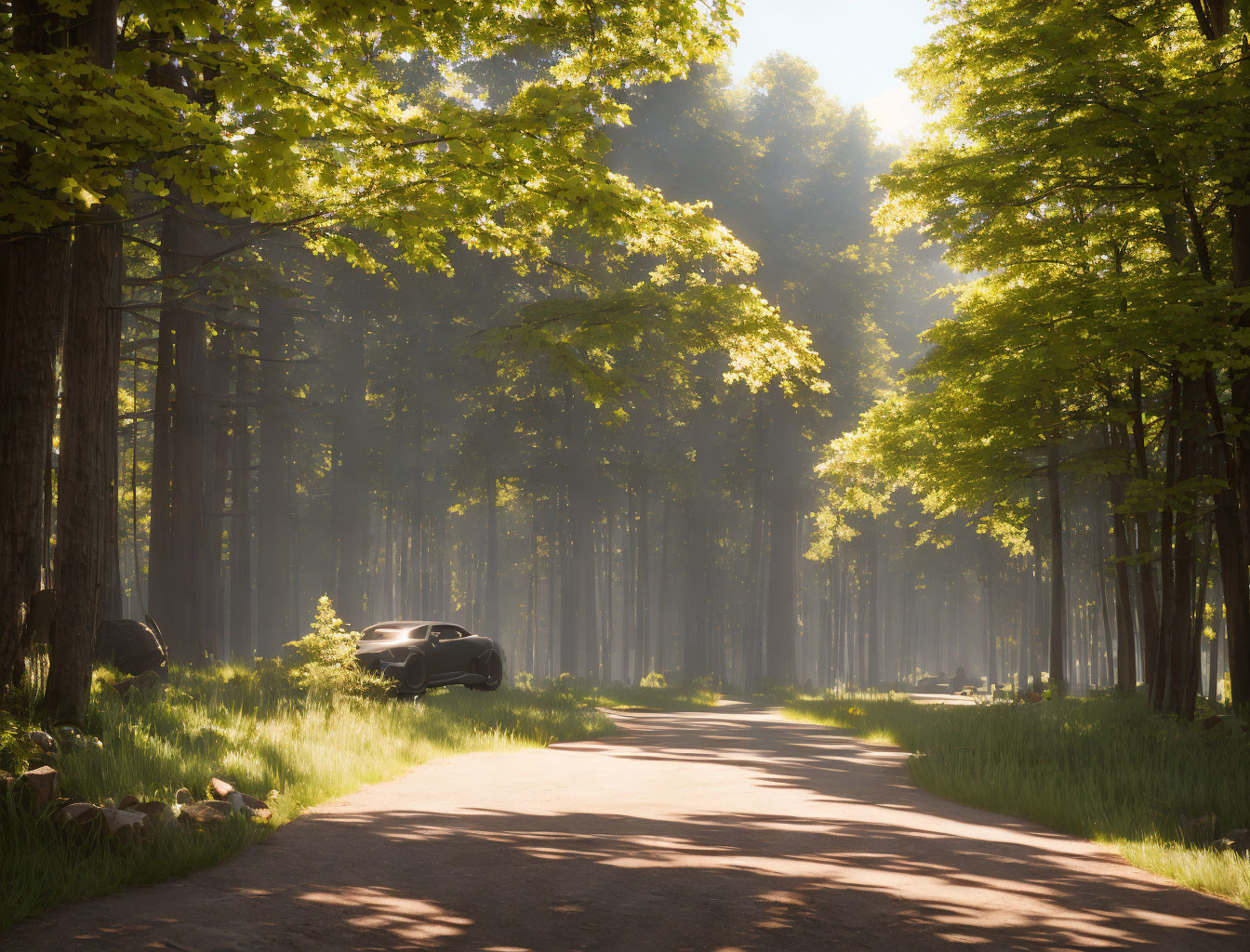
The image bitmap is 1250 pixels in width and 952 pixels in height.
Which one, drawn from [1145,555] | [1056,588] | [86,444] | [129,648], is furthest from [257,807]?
[1056,588]

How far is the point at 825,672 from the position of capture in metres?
61.3

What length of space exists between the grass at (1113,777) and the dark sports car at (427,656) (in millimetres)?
8267

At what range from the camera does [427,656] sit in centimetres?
1736

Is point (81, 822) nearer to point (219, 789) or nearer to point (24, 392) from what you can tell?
point (219, 789)

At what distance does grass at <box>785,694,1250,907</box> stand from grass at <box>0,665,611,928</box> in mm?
5695

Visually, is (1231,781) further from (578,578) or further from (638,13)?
(578,578)

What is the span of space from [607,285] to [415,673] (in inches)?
315

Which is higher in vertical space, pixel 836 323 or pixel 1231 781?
pixel 836 323

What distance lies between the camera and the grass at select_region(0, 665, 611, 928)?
5.25 metres

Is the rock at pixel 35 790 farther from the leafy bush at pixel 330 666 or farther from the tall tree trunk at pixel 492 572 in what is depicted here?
the tall tree trunk at pixel 492 572

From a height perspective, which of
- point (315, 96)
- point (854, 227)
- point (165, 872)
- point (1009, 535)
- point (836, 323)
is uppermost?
point (854, 227)

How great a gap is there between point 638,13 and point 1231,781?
9626 millimetres

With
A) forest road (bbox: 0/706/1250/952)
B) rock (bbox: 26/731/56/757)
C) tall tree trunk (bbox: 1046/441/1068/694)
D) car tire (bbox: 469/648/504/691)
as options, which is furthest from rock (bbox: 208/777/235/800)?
tall tree trunk (bbox: 1046/441/1068/694)

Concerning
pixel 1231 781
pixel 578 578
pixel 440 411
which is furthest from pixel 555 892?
pixel 440 411
